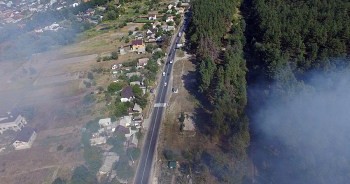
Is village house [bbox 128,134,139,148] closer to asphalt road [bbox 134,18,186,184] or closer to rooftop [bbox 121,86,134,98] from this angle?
asphalt road [bbox 134,18,186,184]

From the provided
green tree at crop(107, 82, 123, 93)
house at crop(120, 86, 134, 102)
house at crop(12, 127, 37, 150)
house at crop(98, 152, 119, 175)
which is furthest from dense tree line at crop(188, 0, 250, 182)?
house at crop(12, 127, 37, 150)

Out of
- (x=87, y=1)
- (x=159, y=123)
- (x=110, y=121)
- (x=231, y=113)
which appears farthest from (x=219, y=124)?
(x=87, y=1)

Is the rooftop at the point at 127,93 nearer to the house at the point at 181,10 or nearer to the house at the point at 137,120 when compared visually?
the house at the point at 137,120

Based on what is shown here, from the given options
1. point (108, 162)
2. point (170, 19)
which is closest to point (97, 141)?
point (108, 162)

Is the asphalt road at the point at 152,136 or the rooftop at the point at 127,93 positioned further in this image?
the rooftop at the point at 127,93

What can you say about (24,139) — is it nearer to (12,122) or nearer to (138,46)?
(12,122)

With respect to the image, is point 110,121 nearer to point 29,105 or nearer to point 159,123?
point 159,123

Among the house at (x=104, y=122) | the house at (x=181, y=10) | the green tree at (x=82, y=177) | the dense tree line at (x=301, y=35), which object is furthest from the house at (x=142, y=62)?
the house at (x=181, y=10)
